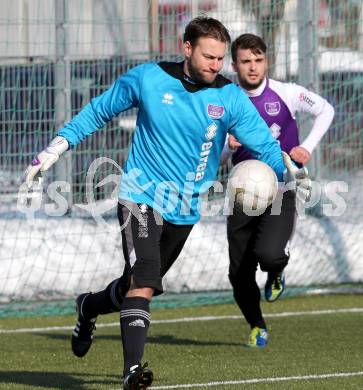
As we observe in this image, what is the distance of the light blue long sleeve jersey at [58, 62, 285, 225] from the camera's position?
20.9ft

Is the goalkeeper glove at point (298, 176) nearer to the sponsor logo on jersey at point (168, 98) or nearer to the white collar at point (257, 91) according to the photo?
the sponsor logo on jersey at point (168, 98)

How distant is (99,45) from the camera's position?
11.2 meters

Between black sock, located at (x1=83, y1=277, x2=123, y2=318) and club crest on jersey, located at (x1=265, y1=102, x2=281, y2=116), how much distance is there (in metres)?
2.04

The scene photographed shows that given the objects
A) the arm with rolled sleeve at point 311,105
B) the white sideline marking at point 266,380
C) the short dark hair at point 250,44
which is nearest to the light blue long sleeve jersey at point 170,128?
the white sideline marking at point 266,380

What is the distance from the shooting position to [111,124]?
37.8ft

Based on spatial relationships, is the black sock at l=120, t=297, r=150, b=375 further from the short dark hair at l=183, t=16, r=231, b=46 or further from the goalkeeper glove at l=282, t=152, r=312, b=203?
the short dark hair at l=183, t=16, r=231, b=46

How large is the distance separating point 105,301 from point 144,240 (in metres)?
0.78

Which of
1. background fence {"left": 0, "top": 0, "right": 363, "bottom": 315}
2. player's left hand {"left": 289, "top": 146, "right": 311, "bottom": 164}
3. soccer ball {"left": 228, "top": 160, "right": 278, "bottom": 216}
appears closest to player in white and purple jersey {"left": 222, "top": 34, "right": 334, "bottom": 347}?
player's left hand {"left": 289, "top": 146, "right": 311, "bottom": 164}

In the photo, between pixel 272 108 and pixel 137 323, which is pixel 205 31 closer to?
pixel 137 323

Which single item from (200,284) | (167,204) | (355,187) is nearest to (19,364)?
(167,204)

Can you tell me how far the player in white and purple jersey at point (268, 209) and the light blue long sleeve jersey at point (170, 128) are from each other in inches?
58.5

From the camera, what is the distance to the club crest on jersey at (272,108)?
27.0 ft

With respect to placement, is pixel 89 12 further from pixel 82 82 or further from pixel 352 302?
pixel 352 302

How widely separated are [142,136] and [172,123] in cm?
20
